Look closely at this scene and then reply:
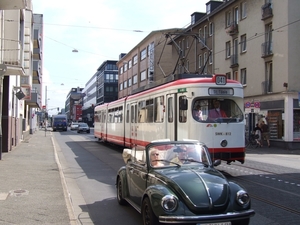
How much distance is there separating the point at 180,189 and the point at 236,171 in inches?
320

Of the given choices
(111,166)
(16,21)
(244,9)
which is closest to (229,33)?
(244,9)

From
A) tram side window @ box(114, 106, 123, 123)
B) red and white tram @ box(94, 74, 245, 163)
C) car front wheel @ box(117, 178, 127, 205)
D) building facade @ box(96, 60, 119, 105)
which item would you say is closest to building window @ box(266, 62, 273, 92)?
tram side window @ box(114, 106, 123, 123)

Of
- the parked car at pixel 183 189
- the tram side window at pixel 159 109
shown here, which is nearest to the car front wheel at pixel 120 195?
the parked car at pixel 183 189

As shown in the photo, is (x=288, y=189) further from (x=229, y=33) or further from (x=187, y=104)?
(x=229, y=33)

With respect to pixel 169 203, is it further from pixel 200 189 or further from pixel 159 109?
pixel 159 109

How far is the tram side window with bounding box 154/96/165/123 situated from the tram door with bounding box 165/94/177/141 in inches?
21.0

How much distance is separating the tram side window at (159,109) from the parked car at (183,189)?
22.0 feet

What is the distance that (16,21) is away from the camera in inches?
729

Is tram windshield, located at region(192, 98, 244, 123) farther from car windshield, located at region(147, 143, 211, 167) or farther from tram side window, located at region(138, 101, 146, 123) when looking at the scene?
car windshield, located at region(147, 143, 211, 167)

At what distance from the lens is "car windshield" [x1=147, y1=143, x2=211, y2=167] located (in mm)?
6469

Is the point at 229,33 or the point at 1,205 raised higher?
the point at 229,33

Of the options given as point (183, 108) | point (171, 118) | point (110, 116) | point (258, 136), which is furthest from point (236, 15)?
point (183, 108)

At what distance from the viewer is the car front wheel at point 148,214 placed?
537 centimetres

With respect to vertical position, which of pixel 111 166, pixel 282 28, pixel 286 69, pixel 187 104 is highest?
pixel 282 28
